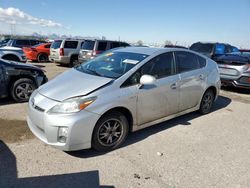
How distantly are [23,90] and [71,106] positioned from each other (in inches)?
136

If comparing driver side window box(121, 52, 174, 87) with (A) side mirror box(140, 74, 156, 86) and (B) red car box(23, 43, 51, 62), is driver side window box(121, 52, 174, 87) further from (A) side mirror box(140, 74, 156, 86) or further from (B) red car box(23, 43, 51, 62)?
(B) red car box(23, 43, 51, 62)

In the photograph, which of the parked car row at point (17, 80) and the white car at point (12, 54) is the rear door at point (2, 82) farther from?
the white car at point (12, 54)

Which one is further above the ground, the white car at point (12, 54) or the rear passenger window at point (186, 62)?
Answer: the rear passenger window at point (186, 62)

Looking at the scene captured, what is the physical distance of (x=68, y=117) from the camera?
3.14 metres

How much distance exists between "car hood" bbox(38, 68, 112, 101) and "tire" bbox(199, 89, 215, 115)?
9.30 feet

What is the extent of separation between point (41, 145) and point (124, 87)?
1.67m

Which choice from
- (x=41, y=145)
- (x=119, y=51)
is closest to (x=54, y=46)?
(x=119, y=51)

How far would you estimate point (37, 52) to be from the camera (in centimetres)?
1638

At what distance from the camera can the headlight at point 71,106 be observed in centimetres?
319

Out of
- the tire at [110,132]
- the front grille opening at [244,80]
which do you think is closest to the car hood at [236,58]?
the front grille opening at [244,80]

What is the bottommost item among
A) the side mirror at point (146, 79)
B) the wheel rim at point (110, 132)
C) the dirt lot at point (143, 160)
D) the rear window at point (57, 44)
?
the dirt lot at point (143, 160)

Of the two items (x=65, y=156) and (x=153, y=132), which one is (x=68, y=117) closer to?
(x=65, y=156)

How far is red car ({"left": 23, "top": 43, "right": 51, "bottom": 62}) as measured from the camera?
1617cm

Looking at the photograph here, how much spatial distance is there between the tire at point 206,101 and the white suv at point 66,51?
10.6 metres
